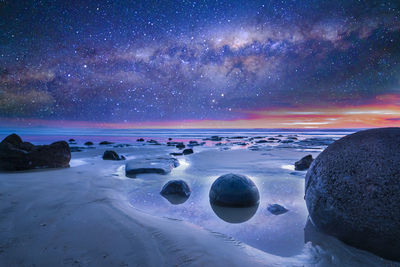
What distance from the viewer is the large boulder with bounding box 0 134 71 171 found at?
18.8 ft

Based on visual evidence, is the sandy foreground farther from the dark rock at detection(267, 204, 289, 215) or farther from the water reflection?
the dark rock at detection(267, 204, 289, 215)

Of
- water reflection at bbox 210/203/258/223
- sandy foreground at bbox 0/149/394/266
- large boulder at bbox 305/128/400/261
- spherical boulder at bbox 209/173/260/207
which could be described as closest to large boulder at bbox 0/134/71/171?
sandy foreground at bbox 0/149/394/266

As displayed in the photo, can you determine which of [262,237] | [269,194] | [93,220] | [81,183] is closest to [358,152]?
[262,237]

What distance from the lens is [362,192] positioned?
84.4 inches

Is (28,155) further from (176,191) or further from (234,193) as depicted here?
(234,193)

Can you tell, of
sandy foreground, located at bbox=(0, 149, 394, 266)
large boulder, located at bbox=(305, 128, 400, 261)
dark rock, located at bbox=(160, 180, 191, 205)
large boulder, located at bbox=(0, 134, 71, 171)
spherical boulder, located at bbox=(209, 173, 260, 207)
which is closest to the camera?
sandy foreground, located at bbox=(0, 149, 394, 266)

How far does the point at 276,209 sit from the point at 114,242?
2.30 metres

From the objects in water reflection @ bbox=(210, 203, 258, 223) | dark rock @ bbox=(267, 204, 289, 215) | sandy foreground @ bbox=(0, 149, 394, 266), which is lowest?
water reflection @ bbox=(210, 203, 258, 223)

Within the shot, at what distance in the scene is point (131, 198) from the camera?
12.6 feet

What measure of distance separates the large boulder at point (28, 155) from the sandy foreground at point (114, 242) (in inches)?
124

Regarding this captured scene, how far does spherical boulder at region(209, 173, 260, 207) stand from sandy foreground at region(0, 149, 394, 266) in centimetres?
92

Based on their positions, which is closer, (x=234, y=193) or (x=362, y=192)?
(x=362, y=192)

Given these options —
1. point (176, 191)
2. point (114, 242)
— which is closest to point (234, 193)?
point (176, 191)

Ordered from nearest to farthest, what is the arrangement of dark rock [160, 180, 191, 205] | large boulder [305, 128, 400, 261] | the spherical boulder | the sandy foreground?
the sandy foreground → large boulder [305, 128, 400, 261] → the spherical boulder → dark rock [160, 180, 191, 205]
